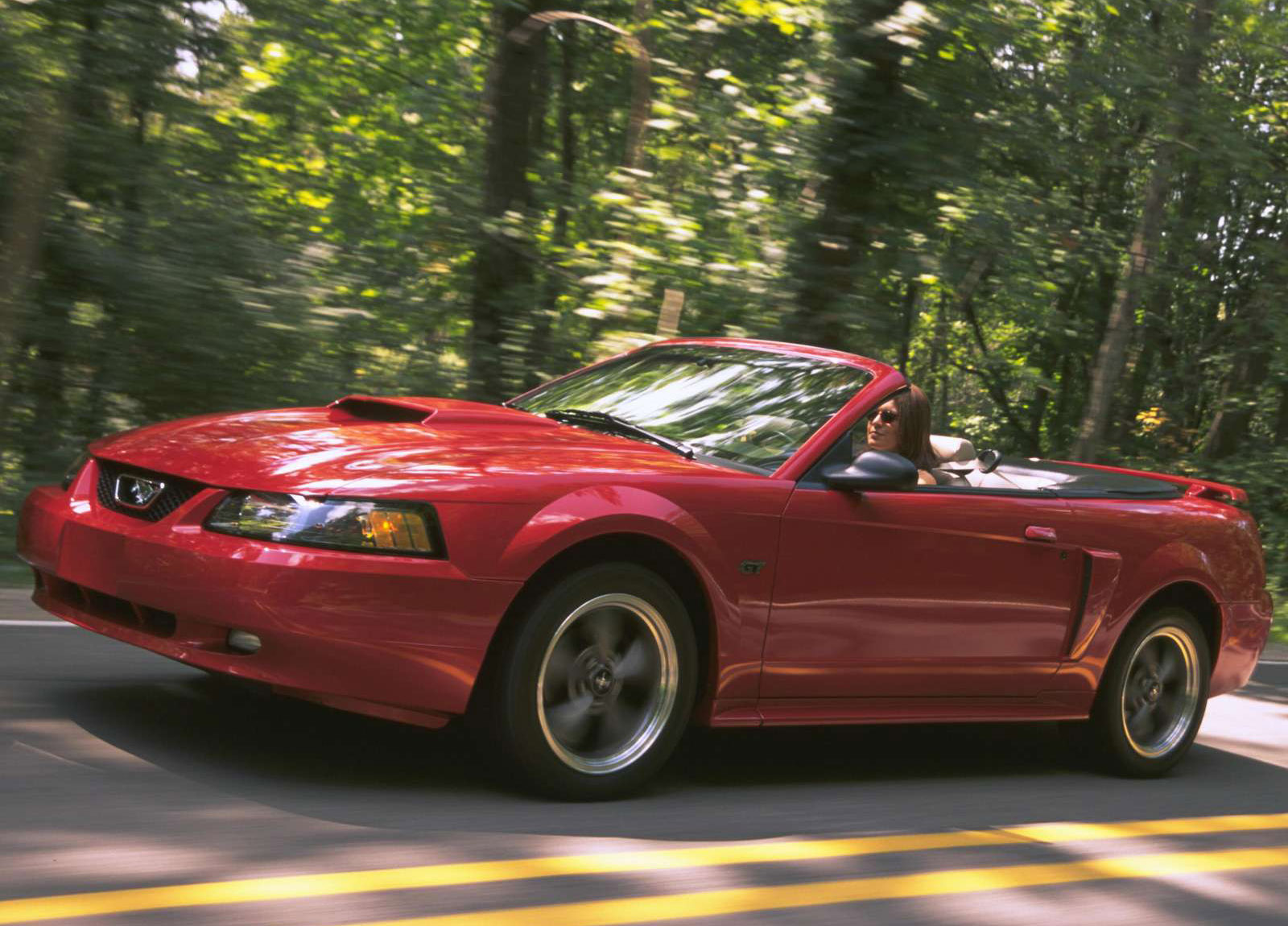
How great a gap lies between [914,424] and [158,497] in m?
2.85

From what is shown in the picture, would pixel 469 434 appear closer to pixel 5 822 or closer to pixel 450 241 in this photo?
pixel 5 822

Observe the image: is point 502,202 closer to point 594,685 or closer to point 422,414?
point 422,414

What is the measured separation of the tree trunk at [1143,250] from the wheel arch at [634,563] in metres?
10.3

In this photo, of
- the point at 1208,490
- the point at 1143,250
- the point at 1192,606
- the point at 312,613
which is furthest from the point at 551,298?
the point at 312,613

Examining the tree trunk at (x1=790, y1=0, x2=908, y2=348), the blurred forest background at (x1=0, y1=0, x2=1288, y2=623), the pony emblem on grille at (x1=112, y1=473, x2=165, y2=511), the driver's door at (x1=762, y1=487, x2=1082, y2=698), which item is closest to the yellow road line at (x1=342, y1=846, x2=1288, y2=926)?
the driver's door at (x1=762, y1=487, x2=1082, y2=698)

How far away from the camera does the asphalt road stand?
3600 millimetres

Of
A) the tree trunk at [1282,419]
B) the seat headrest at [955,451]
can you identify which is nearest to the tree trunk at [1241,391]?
the tree trunk at [1282,419]

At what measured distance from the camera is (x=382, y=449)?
462 cm

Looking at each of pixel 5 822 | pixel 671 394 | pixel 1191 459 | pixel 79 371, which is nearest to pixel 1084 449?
pixel 1191 459

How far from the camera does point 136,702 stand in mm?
5250

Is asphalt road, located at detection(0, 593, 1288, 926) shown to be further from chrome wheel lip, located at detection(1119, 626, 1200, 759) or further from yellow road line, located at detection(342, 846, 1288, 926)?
Answer: chrome wheel lip, located at detection(1119, 626, 1200, 759)

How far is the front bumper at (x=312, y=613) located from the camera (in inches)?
164

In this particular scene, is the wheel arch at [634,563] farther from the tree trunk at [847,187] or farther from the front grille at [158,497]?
the tree trunk at [847,187]

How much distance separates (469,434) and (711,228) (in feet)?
24.1
